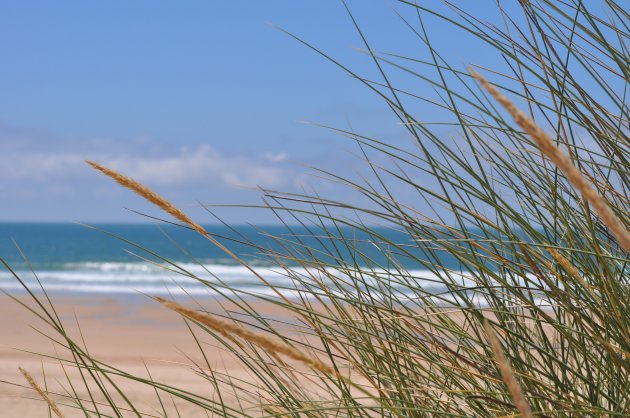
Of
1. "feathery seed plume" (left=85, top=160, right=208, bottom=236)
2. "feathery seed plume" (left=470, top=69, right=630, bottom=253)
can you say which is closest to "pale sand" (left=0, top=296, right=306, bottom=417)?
"feathery seed plume" (left=85, top=160, right=208, bottom=236)

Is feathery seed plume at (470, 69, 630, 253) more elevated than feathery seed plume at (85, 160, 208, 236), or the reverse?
feathery seed plume at (85, 160, 208, 236)

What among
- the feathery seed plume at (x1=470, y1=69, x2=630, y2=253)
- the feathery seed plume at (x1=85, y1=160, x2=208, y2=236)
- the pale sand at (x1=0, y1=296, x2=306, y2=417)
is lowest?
the feathery seed plume at (x1=470, y1=69, x2=630, y2=253)

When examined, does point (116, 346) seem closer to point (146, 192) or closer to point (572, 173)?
point (146, 192)

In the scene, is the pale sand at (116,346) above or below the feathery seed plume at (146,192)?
above

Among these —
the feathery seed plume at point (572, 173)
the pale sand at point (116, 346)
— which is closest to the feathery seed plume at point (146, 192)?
the feathery seed plume at point (572, 173)

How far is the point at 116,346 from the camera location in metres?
11.1

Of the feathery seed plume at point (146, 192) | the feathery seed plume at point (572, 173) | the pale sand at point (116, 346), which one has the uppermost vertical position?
the pale sand at point (116, 346)

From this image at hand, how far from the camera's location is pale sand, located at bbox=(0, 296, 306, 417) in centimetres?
731

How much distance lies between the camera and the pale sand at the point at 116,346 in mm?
7312

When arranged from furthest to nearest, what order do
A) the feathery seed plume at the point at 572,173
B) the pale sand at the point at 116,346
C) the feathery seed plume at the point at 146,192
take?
the pale sand at the point at 116,346 → the feathery seed plume at the point at 146,192 → the feathery seed plume at the point at 572,173

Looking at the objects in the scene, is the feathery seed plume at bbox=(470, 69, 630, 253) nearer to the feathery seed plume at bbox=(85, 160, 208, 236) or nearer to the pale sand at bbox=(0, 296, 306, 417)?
the feathery seed plume at bbox=(85, 160, 208, 236)

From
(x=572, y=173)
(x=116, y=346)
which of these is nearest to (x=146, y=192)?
(x=572, y=173)

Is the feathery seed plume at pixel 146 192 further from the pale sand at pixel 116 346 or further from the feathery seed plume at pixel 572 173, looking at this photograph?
the pale sand at pixel 116 346

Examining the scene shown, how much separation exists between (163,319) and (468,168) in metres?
12.9
